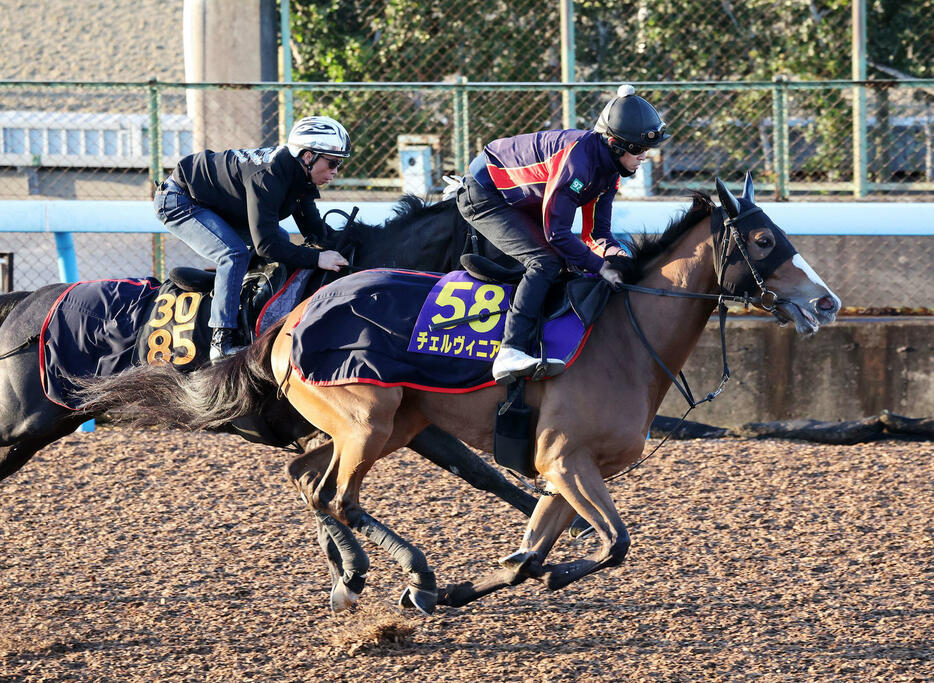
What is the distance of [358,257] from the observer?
552 centimetres

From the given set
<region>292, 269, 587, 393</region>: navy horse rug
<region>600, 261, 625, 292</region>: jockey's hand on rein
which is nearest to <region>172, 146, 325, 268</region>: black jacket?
<region>292, 269, 587, 393</region>: navy horse rug

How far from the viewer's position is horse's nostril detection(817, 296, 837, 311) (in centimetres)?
411

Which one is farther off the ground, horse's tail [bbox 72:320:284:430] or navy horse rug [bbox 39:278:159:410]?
navy horse rug [bbox 39:278:159:410]

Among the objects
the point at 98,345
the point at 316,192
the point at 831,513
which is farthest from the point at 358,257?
the point at 831,513

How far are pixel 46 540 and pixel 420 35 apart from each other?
5701 millimetres

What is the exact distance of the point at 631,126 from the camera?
14.1 feet

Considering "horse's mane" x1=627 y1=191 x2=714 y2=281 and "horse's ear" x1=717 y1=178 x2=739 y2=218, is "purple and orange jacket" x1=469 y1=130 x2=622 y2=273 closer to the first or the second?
"horse's mane" x1=627 y1=191 x2=714 y2=281

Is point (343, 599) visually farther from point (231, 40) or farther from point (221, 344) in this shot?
point (231, 40)

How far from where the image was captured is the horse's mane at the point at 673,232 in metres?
4.42

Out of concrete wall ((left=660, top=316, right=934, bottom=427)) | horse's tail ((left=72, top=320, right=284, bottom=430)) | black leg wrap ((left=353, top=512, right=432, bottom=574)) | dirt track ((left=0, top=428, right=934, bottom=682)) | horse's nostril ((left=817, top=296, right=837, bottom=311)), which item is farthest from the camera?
concrete wall ((left=660, top=316, right=934, bottom=427))

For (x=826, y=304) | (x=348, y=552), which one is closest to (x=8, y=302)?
(x=348, y=552)

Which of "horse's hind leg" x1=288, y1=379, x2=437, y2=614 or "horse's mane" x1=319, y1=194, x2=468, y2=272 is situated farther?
"horse's mane" x1=319, y1=194, x2=468, y2=272

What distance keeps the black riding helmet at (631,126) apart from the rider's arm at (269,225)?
4.78 ft

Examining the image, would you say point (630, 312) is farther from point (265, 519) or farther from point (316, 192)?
point (265, 519)
